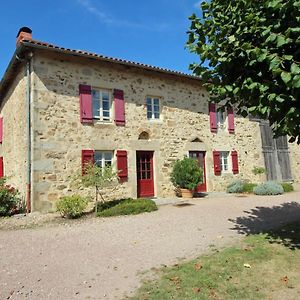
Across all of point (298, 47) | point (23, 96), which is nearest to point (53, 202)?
point (23, 96)

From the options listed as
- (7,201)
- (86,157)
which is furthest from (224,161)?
(7,201)

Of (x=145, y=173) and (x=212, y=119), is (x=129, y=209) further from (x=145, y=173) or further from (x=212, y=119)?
(x=212, y=119)

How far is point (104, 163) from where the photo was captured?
1063cm

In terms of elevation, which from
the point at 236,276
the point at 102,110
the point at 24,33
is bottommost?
the point at 236,276

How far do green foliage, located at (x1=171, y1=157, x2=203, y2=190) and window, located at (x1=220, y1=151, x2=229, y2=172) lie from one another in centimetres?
309

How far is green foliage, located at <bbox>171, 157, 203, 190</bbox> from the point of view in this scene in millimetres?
11320

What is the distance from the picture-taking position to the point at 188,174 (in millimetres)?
11320

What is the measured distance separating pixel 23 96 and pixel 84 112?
2167mm

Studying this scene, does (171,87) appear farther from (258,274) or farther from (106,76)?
(258,274)

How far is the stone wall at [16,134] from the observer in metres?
10.1

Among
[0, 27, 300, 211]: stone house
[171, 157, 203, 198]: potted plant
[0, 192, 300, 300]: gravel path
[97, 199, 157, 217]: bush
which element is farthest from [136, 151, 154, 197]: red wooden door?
[0, 192, 300, 300]: gravel path

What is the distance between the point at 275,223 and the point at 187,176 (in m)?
4.73

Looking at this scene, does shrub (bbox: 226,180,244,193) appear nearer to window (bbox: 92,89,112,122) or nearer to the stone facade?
the stone facade

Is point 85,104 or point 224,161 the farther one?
point 224,161
